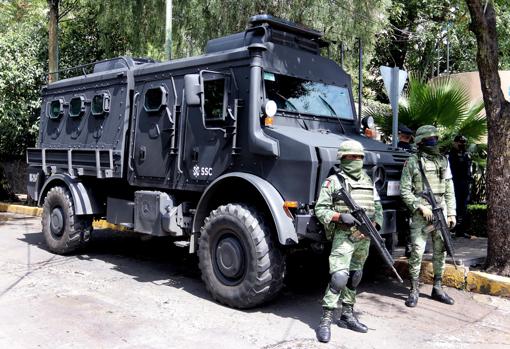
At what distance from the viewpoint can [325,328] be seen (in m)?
4.72

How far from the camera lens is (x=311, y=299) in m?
6.08

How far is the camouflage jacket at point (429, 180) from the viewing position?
18.7 feet

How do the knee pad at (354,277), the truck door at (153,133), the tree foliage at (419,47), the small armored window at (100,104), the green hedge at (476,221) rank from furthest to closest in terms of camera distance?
the tree foliage at (419,47) < the green hedge at (476,221) < the small armored window at (100,104) < the truck door at (153,133) < the knee pad at (354,277)

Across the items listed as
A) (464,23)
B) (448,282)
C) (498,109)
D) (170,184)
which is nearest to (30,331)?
(170,184)

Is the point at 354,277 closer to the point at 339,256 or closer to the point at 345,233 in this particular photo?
the point at 339,256

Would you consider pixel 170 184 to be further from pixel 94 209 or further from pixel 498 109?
pixel 498 109

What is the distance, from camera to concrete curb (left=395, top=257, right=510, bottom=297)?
238 inches

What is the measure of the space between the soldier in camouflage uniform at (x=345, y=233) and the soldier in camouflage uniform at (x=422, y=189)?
810 millimetres

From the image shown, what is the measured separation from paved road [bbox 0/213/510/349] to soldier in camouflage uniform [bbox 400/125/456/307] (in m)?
0.53

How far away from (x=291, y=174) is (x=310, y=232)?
2.00 feet

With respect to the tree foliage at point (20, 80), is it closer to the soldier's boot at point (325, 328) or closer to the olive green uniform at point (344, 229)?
the olive green uniform at point (344, 229)

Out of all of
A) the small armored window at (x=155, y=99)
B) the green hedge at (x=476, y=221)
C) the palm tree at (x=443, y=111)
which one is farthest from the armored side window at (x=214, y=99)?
the green hedge at (x=476, y=221)

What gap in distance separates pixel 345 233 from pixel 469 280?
233 centimetres

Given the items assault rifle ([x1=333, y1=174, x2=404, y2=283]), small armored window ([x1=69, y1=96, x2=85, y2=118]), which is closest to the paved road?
assault rifle ([x1=333, y1=174, x2=404, y2=283])
